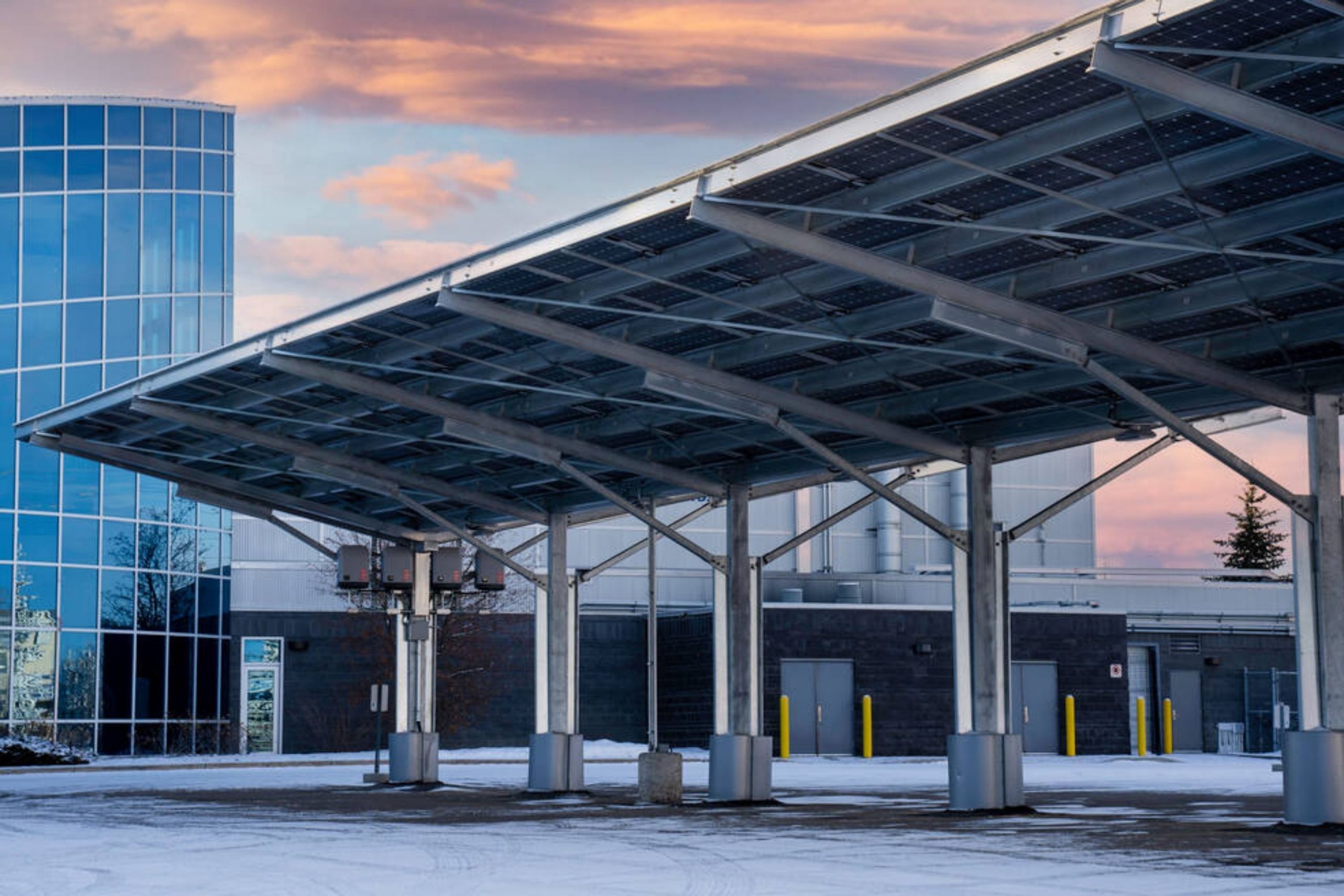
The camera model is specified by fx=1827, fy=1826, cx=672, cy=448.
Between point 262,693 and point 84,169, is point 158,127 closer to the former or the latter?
point 84,169

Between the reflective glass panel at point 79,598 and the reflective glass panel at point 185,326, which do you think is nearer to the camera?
the reflective glass panel at point 79,598

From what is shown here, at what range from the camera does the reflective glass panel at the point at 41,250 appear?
5400cm

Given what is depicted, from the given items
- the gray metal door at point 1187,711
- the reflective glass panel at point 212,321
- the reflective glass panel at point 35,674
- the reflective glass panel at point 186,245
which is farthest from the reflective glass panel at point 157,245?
the gray metal door at point 1187,711

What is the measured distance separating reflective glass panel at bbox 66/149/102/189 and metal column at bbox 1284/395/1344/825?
42534 millimetres

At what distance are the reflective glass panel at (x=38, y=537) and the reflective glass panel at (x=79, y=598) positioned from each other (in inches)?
28.6

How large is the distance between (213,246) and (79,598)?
11.6 metres

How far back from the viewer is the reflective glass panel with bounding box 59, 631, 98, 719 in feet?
175

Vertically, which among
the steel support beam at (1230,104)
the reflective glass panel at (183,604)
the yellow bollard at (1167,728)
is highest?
the steel support beam at (1230,104)

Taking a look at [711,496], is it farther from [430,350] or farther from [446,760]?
[446,760]

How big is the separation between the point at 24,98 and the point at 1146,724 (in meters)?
39.6

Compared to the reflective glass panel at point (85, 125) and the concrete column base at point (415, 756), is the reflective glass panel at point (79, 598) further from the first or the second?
the concrete column base at point (415, 756)

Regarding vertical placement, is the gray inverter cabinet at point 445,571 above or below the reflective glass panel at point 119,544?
below

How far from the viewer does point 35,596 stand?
53.1m

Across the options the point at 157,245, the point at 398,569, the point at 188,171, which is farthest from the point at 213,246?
the point at 398,569
